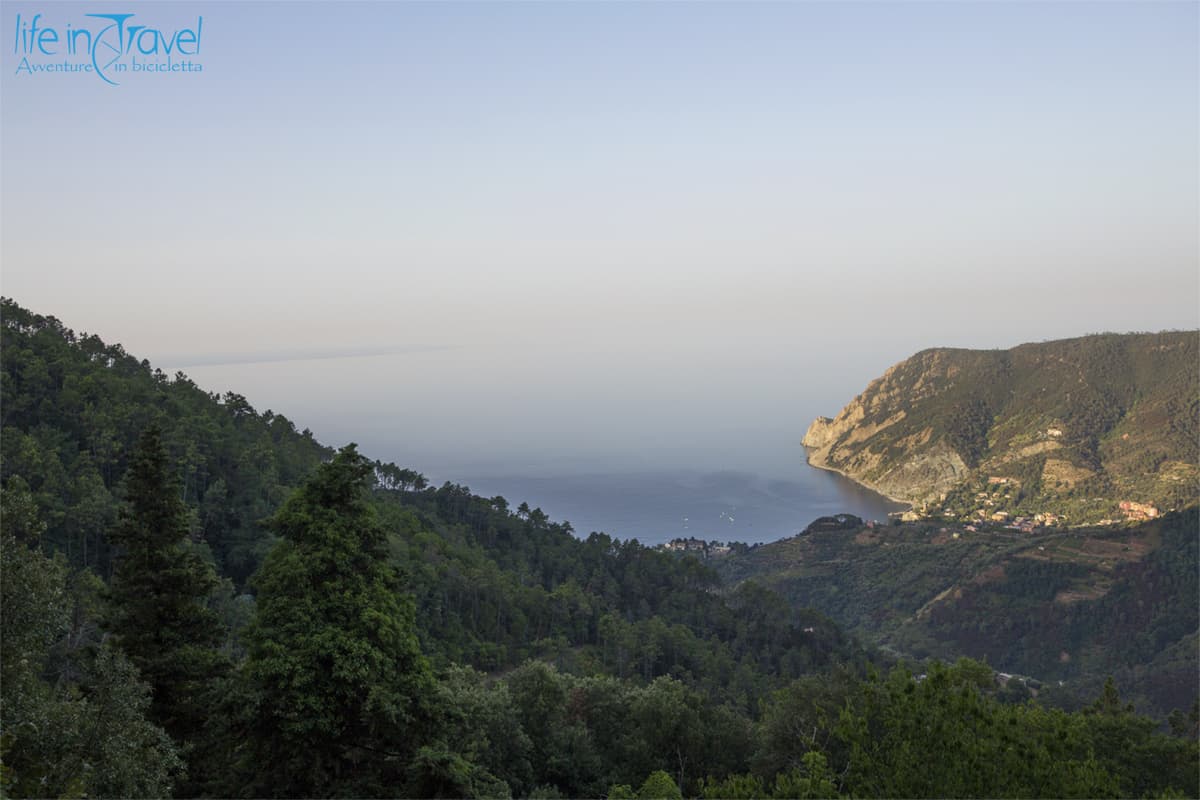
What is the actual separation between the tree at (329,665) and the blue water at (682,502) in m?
80.0

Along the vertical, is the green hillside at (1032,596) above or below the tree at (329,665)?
below

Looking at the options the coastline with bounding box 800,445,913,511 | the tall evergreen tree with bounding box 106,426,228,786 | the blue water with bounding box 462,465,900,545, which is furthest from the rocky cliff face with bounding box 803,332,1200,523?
the tall evergreen tree with bounding box 106,426,228,786

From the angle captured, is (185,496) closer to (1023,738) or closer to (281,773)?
(281,773)

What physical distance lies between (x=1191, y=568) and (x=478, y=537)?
5506 cm

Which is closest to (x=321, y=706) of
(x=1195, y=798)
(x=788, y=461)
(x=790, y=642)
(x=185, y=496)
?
(x=1195, y=798)

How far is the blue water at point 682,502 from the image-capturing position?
10181 centimetres

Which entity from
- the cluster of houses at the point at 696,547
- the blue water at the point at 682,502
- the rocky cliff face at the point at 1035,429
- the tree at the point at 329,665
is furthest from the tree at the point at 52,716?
the rocky cliff face at the point at 1035,429

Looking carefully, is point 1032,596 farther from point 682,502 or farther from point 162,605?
point 162,605

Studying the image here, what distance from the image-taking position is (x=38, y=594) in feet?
32.2

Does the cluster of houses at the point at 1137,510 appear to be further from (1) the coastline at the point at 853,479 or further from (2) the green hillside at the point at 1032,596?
(1) the coastline at the point at 853,479

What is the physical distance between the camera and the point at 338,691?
11.6m

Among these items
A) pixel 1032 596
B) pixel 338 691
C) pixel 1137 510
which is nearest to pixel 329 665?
pixel 338 691

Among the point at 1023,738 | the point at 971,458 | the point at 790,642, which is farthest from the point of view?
the point at 971,458

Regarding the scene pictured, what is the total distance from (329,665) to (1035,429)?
145m
